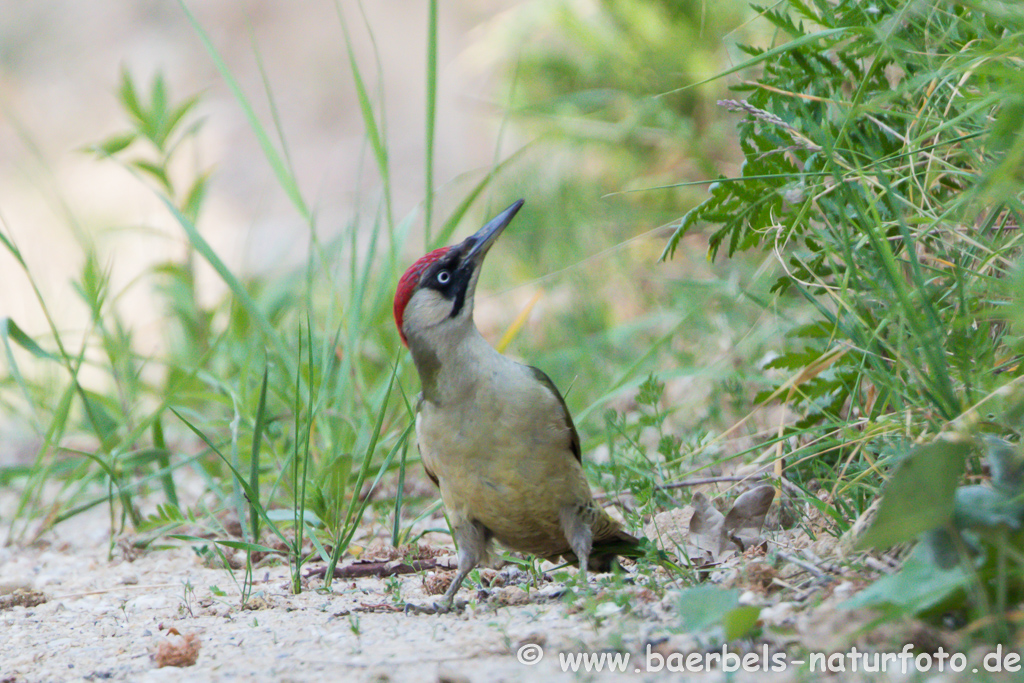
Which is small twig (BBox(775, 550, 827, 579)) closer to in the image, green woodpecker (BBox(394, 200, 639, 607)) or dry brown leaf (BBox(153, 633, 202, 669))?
green woodpecker (BBox(394, 200, 639, 607))

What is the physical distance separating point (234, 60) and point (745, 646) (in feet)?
51.5

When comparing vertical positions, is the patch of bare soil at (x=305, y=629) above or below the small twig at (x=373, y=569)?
below

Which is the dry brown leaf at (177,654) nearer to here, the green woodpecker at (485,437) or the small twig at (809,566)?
the green woodpecker at (485,437)

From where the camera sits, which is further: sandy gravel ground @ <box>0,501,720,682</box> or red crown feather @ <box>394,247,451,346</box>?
red crown feather @ <box>394,247,451,346</box>

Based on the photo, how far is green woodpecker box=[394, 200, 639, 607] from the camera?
2838mm

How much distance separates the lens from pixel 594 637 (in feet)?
6.56

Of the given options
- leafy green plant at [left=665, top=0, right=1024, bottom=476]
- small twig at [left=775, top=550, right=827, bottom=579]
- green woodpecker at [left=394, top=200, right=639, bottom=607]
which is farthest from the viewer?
green woodpecker at [left=394, top=200, right=639, bottom=607]

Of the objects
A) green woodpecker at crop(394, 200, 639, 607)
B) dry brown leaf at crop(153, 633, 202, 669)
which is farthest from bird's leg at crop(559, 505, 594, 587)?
dry brown leaf at crop(153, 633, 202, 669)

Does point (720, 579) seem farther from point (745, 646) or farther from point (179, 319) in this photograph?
point (179, 319)

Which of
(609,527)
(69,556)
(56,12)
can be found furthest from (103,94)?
(609,527)

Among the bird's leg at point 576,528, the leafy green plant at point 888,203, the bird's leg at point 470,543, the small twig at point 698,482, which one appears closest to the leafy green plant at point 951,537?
the leafy green plant at point 888,203

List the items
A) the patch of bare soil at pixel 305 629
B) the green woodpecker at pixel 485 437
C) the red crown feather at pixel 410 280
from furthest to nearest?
the red crown feather at pixel 410 280 < the green woodpecker at pixel 485 437 < the patch of bare soil at pixel 305 629

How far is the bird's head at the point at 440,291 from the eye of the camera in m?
3.06

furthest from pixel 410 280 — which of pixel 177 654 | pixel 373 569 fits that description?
pixel 177 654
